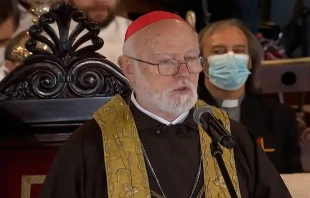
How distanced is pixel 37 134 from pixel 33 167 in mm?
86

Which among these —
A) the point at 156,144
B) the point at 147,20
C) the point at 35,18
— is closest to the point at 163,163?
the point at 156,144

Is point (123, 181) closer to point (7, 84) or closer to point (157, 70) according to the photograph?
point (157, 70)

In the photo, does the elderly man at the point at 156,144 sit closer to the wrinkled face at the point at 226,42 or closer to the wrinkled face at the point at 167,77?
the wrinkled face at the point at 167,77

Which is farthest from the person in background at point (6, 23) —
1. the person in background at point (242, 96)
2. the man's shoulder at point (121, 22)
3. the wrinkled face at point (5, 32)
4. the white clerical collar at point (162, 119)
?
the white clerical collar at point (162, 119)

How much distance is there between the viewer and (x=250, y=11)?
13.5 feet

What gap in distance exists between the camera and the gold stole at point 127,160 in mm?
1641

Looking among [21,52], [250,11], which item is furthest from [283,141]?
[250,11]

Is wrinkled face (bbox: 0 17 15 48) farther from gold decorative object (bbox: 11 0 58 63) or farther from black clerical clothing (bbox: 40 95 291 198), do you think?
black clerical clothing (bbox: 40 95 291 198)

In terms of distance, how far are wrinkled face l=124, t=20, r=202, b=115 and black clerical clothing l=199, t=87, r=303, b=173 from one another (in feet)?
3.51

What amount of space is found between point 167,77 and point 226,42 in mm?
1219

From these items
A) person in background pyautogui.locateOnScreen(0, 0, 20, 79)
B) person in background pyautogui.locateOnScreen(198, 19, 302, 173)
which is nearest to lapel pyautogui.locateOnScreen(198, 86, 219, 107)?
person in background pyautogui.locateOnScreen(198, 19, 302, 173)

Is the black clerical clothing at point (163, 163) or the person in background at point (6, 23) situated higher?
the person in background at point (6, 23)

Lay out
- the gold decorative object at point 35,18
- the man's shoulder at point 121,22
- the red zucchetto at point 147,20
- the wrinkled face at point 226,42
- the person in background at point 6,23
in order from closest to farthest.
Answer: the red zucchetto at point 147,20
the gold decorative object at point 35,18
the person in background at point 6,23
the man's shoulder at point 121,22
the wrinkled face at point 226,42

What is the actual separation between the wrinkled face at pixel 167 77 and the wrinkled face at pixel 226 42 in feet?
3.72
